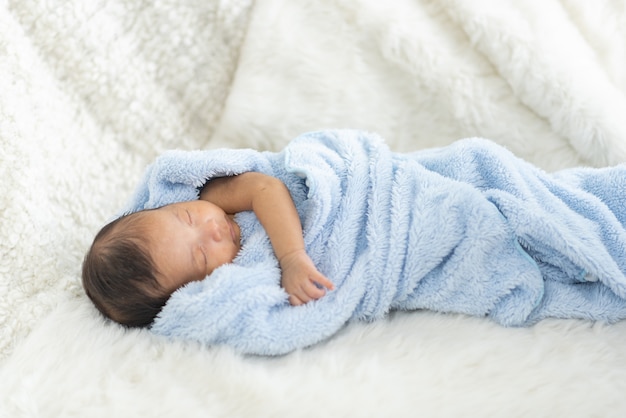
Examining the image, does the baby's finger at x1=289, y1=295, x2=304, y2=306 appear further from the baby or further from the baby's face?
the baby's face

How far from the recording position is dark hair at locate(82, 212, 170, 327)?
934 mm

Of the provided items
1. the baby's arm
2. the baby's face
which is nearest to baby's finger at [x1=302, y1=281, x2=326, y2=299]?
the baby's arm

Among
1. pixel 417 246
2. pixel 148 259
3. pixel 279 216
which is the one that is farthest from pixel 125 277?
pixel 417 246

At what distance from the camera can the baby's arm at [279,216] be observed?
0.95 m

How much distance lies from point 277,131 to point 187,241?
0.40 meters

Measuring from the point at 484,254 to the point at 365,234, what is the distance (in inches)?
6.9

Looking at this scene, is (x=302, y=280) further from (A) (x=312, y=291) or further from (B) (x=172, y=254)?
(B) (x=172, y=254)

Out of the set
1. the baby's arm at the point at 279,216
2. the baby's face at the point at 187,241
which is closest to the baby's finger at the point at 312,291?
the baby's arm at the point at 279,216

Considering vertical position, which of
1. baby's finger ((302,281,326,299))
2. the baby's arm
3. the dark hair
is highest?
the baby's arm

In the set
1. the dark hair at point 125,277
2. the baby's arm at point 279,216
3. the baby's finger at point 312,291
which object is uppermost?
the baby's arm at point 279,216

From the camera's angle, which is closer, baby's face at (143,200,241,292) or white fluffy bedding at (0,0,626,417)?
white fluffy bedding at (0,0,626,417)

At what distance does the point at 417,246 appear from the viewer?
3.20ft

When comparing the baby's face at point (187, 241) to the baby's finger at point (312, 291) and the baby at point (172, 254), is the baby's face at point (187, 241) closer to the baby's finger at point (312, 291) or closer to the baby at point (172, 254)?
the baby at point (172, 254)

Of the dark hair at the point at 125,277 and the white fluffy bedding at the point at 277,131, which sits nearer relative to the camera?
the white fluffy bedding at the point at 277,131
